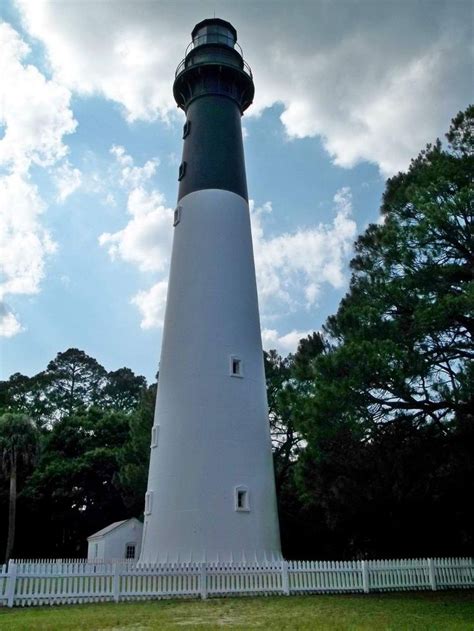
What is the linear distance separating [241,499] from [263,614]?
492 centimetres

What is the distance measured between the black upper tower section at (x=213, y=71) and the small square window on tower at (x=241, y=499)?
12847 mm

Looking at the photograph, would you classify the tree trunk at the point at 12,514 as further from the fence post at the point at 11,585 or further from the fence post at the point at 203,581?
the fence post at the point at 203,581

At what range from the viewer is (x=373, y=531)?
64.1 ft

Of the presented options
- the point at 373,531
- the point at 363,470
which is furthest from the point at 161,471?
the point at 373,531

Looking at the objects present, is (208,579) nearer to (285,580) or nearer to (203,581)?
(203,581)

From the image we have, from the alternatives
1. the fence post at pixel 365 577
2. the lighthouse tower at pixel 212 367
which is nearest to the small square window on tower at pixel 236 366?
the lighthouse tower at pixel 212 367

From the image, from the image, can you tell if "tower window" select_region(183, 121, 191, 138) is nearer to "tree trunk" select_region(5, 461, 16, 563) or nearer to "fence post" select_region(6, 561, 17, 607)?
"fence post" select_region(6, 561, 17, 607)

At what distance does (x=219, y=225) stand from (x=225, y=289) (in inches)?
81.9

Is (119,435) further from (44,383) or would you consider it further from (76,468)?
(44,383)

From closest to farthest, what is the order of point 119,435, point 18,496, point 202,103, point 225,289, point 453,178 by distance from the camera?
point 453,178 → point 225,289 → point 202,103 → point 18,496 → point 119,435

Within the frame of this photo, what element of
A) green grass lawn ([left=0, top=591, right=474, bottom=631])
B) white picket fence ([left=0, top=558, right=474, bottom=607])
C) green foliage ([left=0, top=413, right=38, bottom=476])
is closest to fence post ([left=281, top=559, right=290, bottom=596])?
white picket fence ([left=0, top=558, right=474, bottom=607])

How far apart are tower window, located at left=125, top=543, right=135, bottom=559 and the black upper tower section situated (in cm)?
1723

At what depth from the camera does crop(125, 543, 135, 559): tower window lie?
22636 mm

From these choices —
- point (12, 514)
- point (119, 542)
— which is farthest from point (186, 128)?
point (12, 514)
